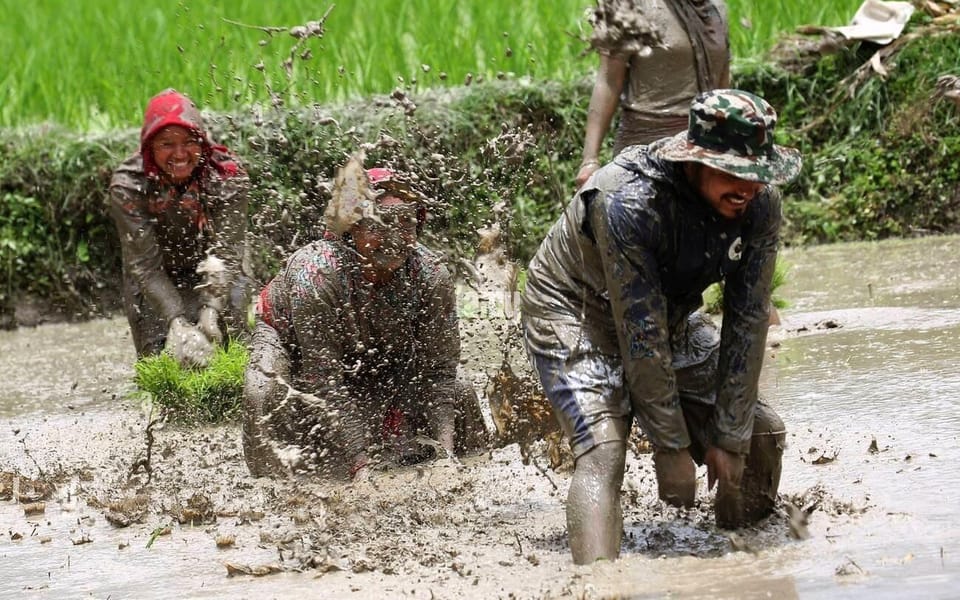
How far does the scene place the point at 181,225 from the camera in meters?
6.96

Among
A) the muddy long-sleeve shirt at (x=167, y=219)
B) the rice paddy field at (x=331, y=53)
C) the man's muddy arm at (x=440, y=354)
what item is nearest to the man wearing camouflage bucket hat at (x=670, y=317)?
the man's muddy arm at (x=440, y=354)

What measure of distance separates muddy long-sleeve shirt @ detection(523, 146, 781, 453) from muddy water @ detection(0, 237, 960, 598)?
1.36 feet

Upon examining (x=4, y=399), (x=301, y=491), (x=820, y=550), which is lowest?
(x=4, y=399)

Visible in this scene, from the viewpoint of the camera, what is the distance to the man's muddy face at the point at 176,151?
265 inches

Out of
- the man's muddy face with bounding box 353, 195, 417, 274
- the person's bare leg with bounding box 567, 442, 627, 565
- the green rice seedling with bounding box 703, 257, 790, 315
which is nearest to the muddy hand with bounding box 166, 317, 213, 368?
the man's muddy face with bounding box 353, 195, 417, 274

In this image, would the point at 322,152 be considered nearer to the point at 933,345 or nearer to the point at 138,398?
the point at 138,398

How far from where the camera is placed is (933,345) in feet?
20.3

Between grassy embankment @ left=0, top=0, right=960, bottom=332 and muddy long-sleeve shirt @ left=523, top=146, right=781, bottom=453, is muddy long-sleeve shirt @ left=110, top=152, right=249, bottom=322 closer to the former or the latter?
grassy embankment @ left=0, top=0, right=960, bottom=332

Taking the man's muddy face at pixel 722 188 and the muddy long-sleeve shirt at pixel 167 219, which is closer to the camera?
the man's muddy face at pixel 722 188

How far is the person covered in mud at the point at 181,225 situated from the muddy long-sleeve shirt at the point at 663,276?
9.75 feet

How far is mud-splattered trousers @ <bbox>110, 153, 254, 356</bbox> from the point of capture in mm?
6858

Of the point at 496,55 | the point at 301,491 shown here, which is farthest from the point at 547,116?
the point at 301,491

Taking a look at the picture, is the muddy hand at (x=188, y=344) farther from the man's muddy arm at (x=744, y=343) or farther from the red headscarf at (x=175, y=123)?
the man's muddy arm at (x=744, y=343)

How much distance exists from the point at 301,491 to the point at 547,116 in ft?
15.2
